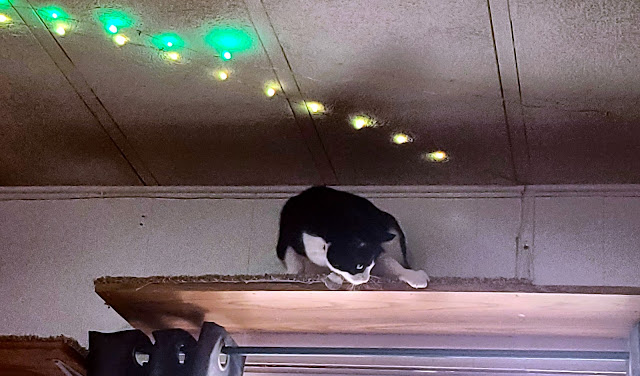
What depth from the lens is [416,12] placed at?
163 centimetres

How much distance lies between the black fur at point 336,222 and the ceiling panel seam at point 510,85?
12.3 inches

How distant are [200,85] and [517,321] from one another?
778mm

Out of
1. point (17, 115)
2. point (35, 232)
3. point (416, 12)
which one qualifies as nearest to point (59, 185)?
point (35, 232)

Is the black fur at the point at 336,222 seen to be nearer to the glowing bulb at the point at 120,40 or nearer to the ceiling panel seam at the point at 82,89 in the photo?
the ceiling panel seam at the point at 82,89

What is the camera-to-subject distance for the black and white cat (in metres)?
2.03

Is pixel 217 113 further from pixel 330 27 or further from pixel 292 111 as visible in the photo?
pixel 330 27

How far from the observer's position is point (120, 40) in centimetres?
177

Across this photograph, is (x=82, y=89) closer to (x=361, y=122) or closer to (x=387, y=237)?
(x=361, y=122)

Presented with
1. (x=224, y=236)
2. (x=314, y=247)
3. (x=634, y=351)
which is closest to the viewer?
(x=634, y=351)

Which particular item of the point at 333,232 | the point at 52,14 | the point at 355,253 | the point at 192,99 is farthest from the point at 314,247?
the point at 52,14

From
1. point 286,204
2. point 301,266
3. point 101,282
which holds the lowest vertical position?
point 101,282

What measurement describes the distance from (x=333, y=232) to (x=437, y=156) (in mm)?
288

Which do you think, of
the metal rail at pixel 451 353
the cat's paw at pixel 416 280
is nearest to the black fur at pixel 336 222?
the cat's paw at pixel 416 280

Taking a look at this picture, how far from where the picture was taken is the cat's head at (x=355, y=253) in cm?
186
